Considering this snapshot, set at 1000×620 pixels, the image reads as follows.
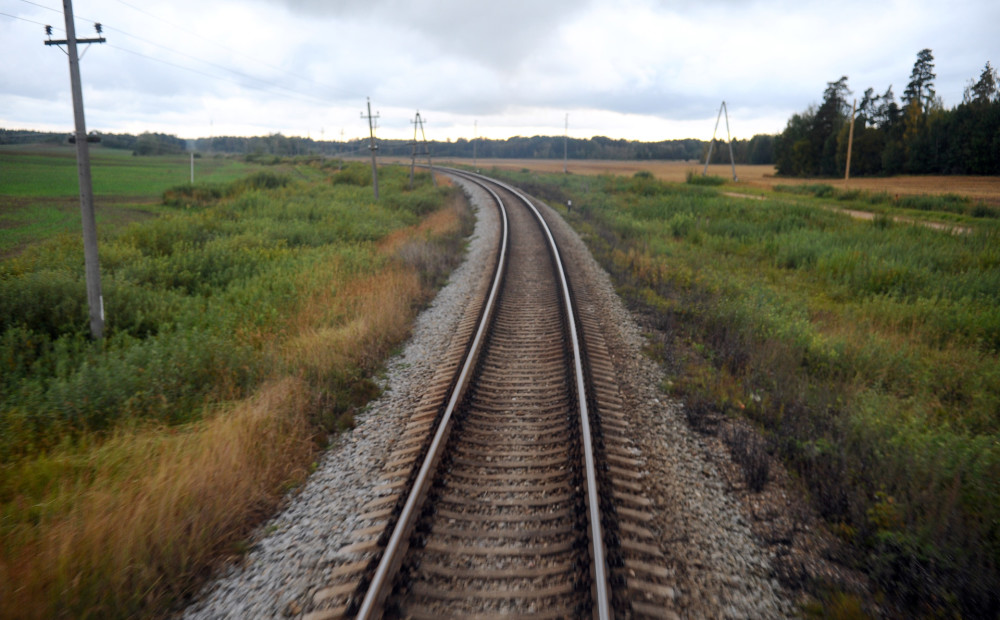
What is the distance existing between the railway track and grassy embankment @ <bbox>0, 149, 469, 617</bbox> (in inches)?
51.1

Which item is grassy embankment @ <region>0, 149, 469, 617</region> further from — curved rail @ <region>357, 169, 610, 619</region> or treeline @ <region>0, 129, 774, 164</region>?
treeline @ <region>0, 129, 774, 164</region>

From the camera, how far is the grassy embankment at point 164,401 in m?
3.89

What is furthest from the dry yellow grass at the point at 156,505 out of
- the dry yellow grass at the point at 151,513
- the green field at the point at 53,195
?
the green field at the point at 53,195

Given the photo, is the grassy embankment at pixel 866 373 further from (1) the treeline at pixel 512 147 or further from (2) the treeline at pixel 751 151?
(1) the treeline at pixel 512 147

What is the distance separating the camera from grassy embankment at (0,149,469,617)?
389 cm

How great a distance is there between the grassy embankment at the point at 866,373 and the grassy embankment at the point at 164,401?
505 cm

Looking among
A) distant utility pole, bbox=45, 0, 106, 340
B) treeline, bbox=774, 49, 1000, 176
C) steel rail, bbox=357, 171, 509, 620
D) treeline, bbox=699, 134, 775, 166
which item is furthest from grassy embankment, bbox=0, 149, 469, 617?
treeline, bbox=699, 134, 775, 166

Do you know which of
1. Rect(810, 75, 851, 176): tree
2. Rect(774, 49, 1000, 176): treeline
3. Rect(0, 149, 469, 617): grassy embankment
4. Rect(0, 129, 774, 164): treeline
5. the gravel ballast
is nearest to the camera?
the gravel ballast

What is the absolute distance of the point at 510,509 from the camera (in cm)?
459

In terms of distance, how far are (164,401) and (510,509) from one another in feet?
15.0

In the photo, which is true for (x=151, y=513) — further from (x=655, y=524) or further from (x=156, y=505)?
(x=655, y=524)

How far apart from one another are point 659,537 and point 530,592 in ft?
4.25

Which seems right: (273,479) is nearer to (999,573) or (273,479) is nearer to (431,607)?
(431,607)

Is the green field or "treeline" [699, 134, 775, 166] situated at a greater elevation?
"treeline" [699, 134, 775, 166]
